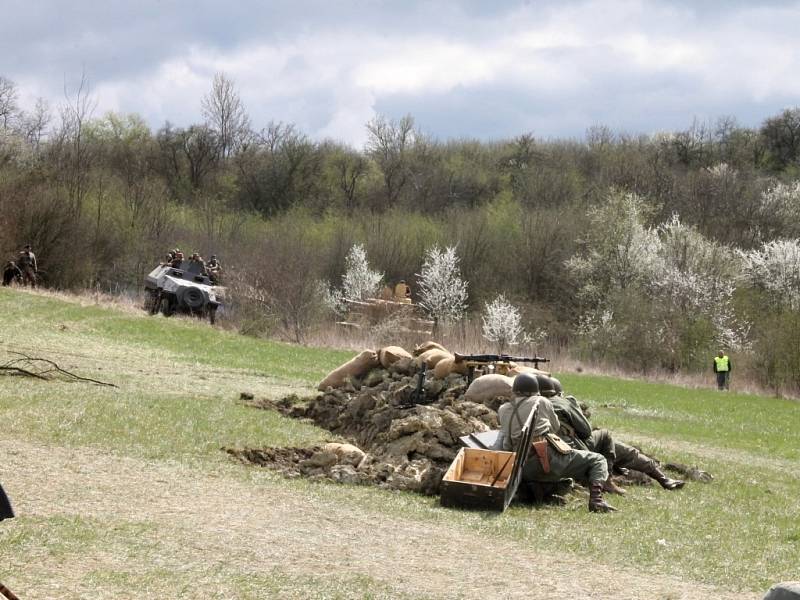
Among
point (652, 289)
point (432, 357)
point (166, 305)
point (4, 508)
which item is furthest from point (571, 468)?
point (652, 289)

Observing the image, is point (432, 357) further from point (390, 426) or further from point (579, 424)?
point (579, 424)

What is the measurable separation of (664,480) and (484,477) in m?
2.95

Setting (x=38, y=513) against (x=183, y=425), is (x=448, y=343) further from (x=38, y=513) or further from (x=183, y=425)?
(x=38, y=513)

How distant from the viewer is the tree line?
49250 millimetres

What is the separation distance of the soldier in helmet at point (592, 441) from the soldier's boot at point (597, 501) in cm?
84

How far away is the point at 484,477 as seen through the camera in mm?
11797

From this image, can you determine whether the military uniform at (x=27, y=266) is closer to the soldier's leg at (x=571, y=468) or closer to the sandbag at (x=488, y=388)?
the sandbag at (x=488, y=388)

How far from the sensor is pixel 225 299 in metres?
42.7

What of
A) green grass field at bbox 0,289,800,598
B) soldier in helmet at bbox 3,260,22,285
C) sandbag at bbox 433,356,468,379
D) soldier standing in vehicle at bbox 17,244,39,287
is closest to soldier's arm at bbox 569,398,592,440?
green grass field at bbox 0,289,800,598

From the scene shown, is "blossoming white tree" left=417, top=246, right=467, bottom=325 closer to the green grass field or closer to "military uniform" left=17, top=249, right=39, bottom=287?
"military uniform" left=17, top=249, right=39, bottom=287

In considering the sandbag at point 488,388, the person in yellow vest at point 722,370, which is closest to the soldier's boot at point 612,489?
the sandbag at point 488,388

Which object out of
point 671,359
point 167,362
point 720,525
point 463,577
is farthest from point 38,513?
point 671,359

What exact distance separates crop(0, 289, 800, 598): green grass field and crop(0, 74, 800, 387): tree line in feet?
62.2

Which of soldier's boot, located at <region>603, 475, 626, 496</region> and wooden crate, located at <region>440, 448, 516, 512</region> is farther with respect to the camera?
soldier's boot, located at <region>603, 475, 626, 496</region>
